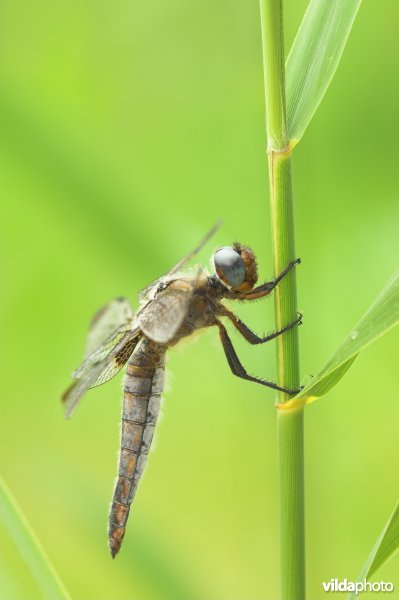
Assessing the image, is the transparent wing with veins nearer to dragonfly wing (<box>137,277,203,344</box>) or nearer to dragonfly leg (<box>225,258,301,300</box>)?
dragonfly wing (<box>137,277,203,344</box>)

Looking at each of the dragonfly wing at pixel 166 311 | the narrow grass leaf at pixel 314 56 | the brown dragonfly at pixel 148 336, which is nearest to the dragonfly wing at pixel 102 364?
the brown dragonfly at pixel 148 336

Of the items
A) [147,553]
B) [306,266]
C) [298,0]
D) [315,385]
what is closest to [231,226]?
[306,266]

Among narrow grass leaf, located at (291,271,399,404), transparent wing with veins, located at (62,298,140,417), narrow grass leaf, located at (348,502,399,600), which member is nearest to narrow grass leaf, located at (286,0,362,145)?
narrow grass leaf, located at (291,271,399,404)

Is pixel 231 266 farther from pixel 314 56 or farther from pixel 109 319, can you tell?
pixel 314 56

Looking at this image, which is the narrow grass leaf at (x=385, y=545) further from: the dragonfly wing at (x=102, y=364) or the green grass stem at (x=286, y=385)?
the dragonfly wing at (x=102, y=364)

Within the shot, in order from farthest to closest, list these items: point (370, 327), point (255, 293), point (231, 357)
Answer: point (231, 357) → point (255, 293) → point (370, 327)

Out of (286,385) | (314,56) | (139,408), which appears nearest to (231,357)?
(139,408)
